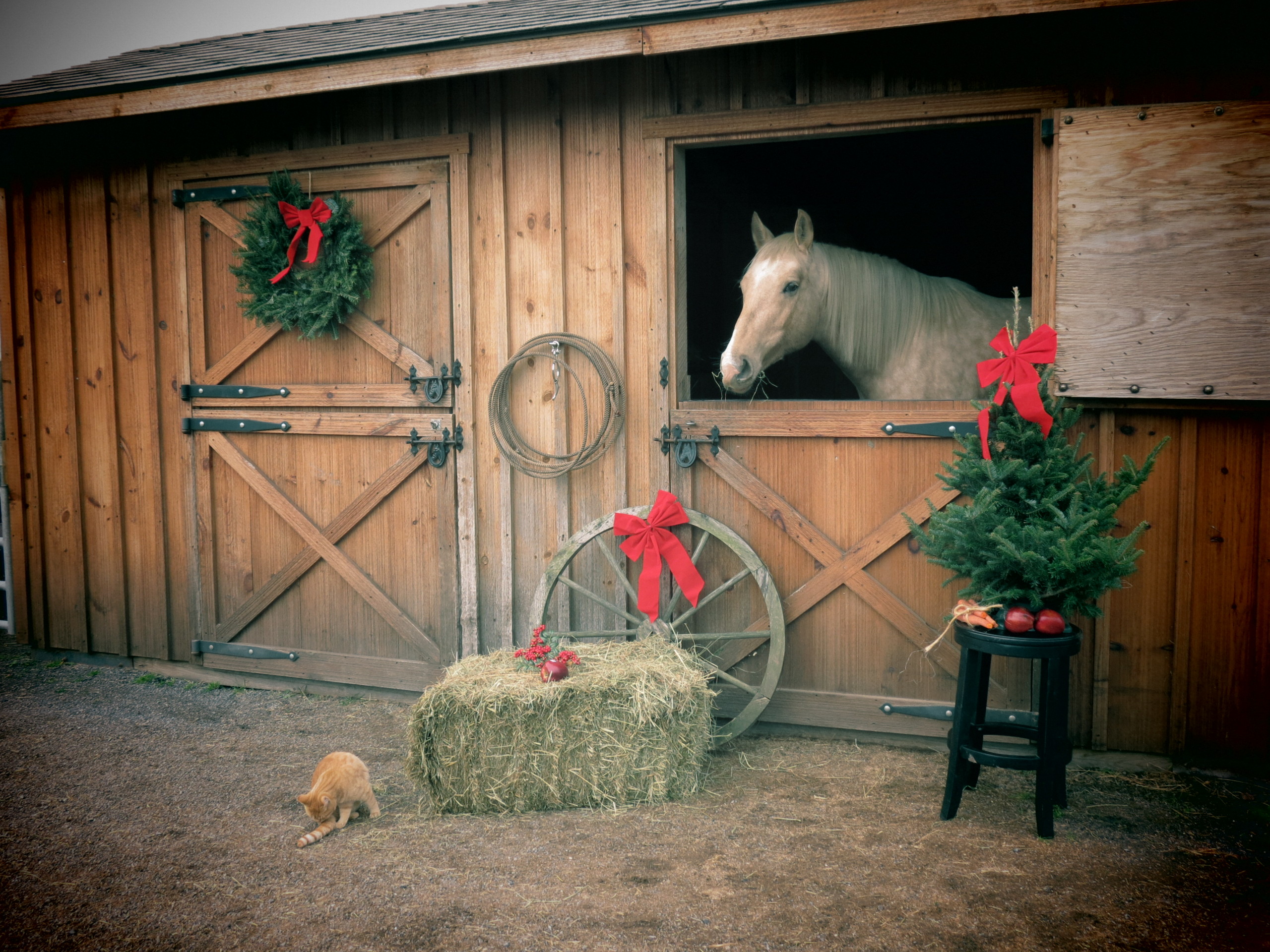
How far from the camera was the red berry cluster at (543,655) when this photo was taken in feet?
Result: 10.9

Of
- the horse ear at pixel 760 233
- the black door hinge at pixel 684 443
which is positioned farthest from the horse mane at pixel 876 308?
the black door hinge at pixel 684 443

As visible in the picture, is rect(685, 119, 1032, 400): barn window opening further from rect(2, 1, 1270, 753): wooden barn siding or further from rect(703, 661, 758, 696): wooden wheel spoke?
rect(703, 661, 758, 696): wooden wheel spoke

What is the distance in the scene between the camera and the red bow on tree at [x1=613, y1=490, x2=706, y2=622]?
371 centimetres

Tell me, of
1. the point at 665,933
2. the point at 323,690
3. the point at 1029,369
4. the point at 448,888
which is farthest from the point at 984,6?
the point at 323,690

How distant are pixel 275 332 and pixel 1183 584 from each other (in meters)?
4.21

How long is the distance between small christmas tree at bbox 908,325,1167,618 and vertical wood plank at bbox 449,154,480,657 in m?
2.19

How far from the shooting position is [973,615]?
9.71 feet

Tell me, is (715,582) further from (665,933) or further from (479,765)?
(665,933)

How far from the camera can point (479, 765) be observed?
10.4 feet

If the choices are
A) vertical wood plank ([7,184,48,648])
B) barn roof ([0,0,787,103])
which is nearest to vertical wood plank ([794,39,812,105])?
barn roof ([0,0,787,103])

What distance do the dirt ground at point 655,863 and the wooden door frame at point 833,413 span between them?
0.42m

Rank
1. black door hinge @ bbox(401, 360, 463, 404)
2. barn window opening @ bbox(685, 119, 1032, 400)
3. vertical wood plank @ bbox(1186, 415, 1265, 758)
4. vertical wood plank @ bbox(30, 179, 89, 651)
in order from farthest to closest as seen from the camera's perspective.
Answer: barn window opening @ bbox(685, 119, 1032, 400)
vertical wood plank @ bbox(30, 179, 89, 651)
black door hinge @ bbox(401, 360, 463, 404)
vertical wood plank @ bbox(1186, 415, 1265, 758)

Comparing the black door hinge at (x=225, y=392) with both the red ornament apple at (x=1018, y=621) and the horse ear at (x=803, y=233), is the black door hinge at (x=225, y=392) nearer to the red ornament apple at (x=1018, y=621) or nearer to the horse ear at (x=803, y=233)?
the horse ear at (x=803, y=233)

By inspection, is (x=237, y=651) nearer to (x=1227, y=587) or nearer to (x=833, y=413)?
(x=833, y=413)
